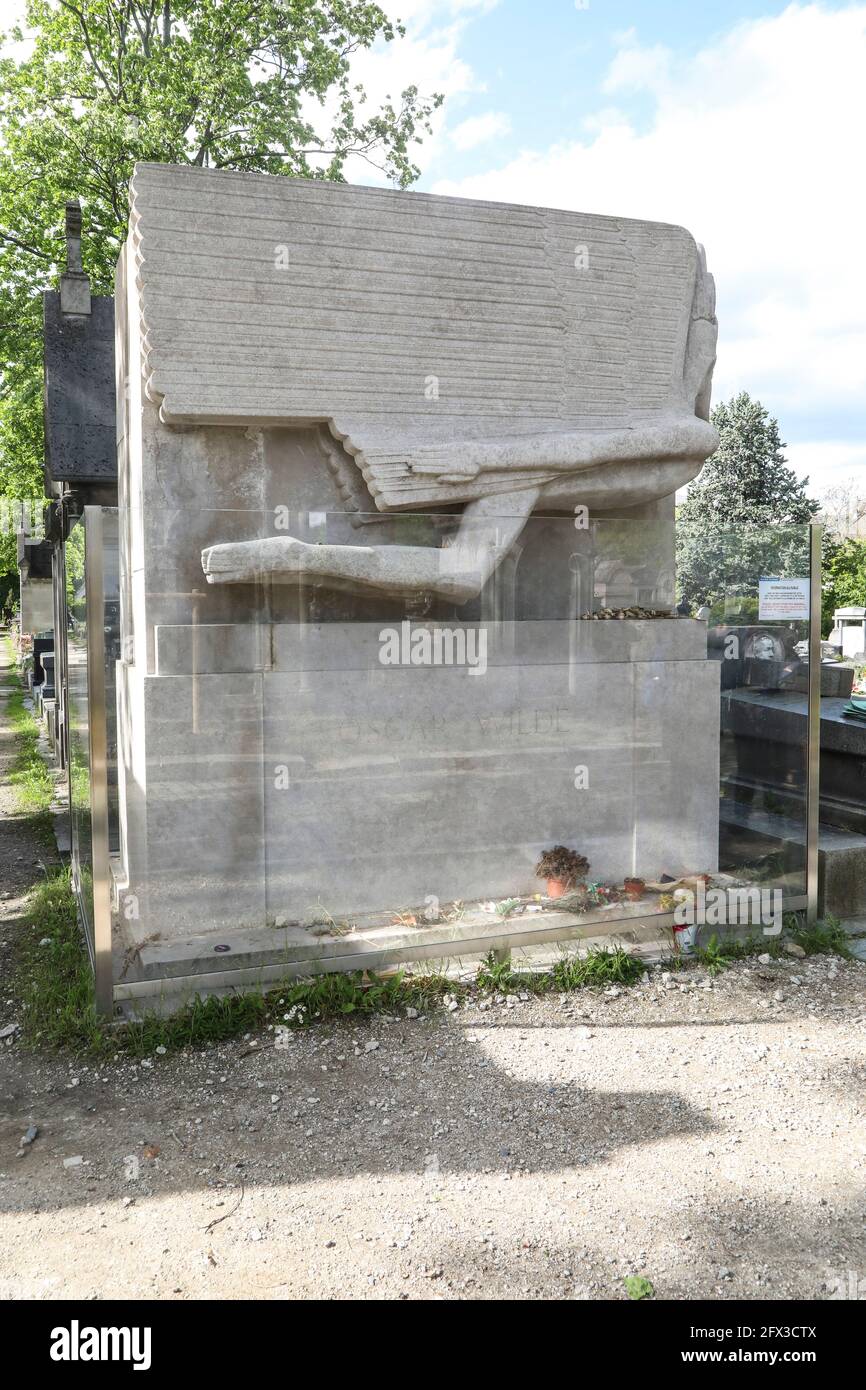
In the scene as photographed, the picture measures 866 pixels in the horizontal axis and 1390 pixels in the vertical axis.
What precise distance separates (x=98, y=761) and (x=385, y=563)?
5.32 feet

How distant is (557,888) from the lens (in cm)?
540

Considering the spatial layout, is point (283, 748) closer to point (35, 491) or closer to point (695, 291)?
point (695, 291)

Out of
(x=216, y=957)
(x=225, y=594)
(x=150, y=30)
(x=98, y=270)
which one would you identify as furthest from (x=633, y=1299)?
(x=150, y=30)

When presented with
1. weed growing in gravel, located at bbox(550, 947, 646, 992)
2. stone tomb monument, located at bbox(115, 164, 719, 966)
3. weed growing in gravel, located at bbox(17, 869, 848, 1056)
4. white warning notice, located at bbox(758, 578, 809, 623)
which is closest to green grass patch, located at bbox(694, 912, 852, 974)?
weed growing in gravel, located at bbox(17, 869, 848, 1056)

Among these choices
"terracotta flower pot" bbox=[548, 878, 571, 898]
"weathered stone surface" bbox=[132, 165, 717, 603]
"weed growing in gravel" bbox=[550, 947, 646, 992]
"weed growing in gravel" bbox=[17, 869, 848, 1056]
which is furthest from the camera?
"terracotta flower pot" bbox=[548, 878, 571, 898]

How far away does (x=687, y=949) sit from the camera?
5379 mm

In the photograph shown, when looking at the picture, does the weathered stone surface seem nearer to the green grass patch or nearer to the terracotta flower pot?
the terracotta flower pot

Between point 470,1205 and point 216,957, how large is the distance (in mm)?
1855

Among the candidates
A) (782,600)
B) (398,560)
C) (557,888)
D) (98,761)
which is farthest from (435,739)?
(782,600)

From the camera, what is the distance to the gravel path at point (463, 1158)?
2.85 m

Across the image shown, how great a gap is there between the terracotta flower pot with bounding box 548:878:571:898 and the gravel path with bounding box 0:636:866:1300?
0.68 metres

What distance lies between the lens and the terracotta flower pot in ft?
17.7

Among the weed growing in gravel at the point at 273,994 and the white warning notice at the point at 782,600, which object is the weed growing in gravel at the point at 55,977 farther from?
the white warning notice at the point at 782,600

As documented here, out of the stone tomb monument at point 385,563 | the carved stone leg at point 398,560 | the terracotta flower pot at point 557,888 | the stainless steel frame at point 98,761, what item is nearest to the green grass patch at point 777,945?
the stone tomb monument at point 385,563
